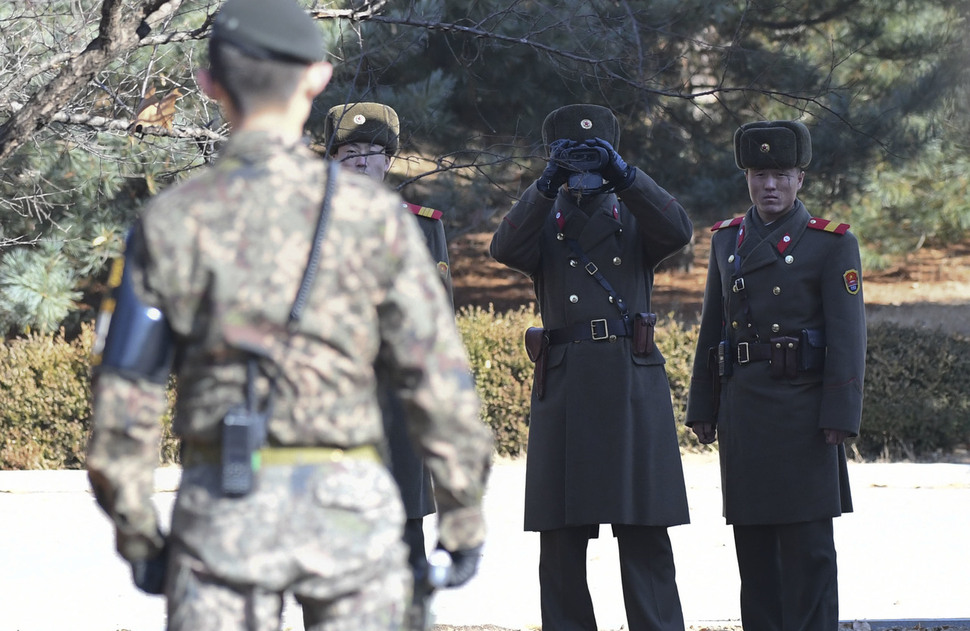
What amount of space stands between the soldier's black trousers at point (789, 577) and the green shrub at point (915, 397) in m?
4.97

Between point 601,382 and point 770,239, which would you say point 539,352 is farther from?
point 770,239

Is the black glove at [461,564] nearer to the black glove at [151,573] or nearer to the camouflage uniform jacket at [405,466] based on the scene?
the black glove at [151,573]

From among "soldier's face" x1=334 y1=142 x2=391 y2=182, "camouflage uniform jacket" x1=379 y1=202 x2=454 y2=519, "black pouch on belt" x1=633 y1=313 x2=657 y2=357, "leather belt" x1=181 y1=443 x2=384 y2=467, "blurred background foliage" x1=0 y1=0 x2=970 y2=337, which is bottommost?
"leather belt" x1=181 y1=443 x2=384 y2=467

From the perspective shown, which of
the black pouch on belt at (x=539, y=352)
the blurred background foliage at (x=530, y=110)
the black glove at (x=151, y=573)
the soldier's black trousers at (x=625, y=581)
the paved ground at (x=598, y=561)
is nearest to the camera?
the black glove at (x=151, y=573)

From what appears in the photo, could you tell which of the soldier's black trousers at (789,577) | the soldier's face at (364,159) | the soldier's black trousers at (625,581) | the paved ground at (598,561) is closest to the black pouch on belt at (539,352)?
the soldier's black trousers at (625,581)

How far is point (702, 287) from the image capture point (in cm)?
1742

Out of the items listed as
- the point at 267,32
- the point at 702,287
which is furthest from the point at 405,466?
the point at 702,287

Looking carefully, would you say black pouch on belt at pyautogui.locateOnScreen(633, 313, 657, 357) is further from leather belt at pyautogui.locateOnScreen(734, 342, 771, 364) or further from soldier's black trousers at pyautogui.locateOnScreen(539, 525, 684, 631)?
soldier's black trousers at pyautogui.locateOnScreen(539, 525, 684, 631)

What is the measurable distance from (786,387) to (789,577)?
66 cm

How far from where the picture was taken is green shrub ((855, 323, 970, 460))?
9352mm

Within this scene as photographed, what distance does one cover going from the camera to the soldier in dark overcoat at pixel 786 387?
14.8 ft

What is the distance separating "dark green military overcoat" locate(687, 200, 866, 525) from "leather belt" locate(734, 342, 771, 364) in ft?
0.06

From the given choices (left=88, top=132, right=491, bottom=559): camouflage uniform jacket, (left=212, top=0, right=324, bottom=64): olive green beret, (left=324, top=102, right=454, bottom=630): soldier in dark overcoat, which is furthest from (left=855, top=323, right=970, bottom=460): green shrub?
(left=212, top=0, right=324, bottom=64): olive green beret

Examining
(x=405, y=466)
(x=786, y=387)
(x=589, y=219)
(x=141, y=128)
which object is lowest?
(x=405, y=466)
